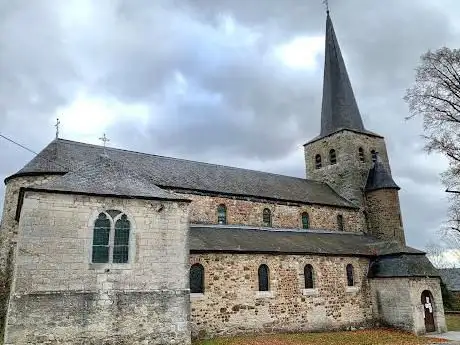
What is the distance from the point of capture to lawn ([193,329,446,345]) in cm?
1500

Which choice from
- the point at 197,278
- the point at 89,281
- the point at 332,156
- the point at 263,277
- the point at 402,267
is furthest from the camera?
the point at 332,156

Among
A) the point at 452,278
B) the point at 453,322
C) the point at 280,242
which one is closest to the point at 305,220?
the point at 280,242

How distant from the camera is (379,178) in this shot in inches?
1110

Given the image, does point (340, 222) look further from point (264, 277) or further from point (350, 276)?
point (264, 277)

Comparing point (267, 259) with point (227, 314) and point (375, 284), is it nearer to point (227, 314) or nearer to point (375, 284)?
point (227, 314)

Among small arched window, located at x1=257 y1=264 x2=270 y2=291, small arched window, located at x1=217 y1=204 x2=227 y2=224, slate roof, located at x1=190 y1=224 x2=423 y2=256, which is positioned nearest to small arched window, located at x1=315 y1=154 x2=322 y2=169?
slate roof, located at x1=190 y1=224 x2=423 y2=256

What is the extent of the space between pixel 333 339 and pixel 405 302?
518 centimetres

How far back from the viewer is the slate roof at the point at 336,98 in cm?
3123

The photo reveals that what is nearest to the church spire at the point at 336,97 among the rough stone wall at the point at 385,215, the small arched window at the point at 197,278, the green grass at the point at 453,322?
the rough stone wall at the point at 385,215

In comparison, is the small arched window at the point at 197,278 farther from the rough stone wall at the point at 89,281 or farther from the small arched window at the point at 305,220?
the small arched window at the point at 305,220

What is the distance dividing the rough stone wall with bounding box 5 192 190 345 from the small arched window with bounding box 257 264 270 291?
462cm

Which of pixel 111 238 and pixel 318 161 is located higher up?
pixel 318 161

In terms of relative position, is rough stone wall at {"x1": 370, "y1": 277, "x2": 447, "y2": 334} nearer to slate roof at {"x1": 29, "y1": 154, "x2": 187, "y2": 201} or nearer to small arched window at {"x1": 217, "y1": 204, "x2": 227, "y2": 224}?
small arched window at {"x1": 217, "y1": 204, "x2": 227, "y2": 224}

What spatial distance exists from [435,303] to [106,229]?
16529mm
